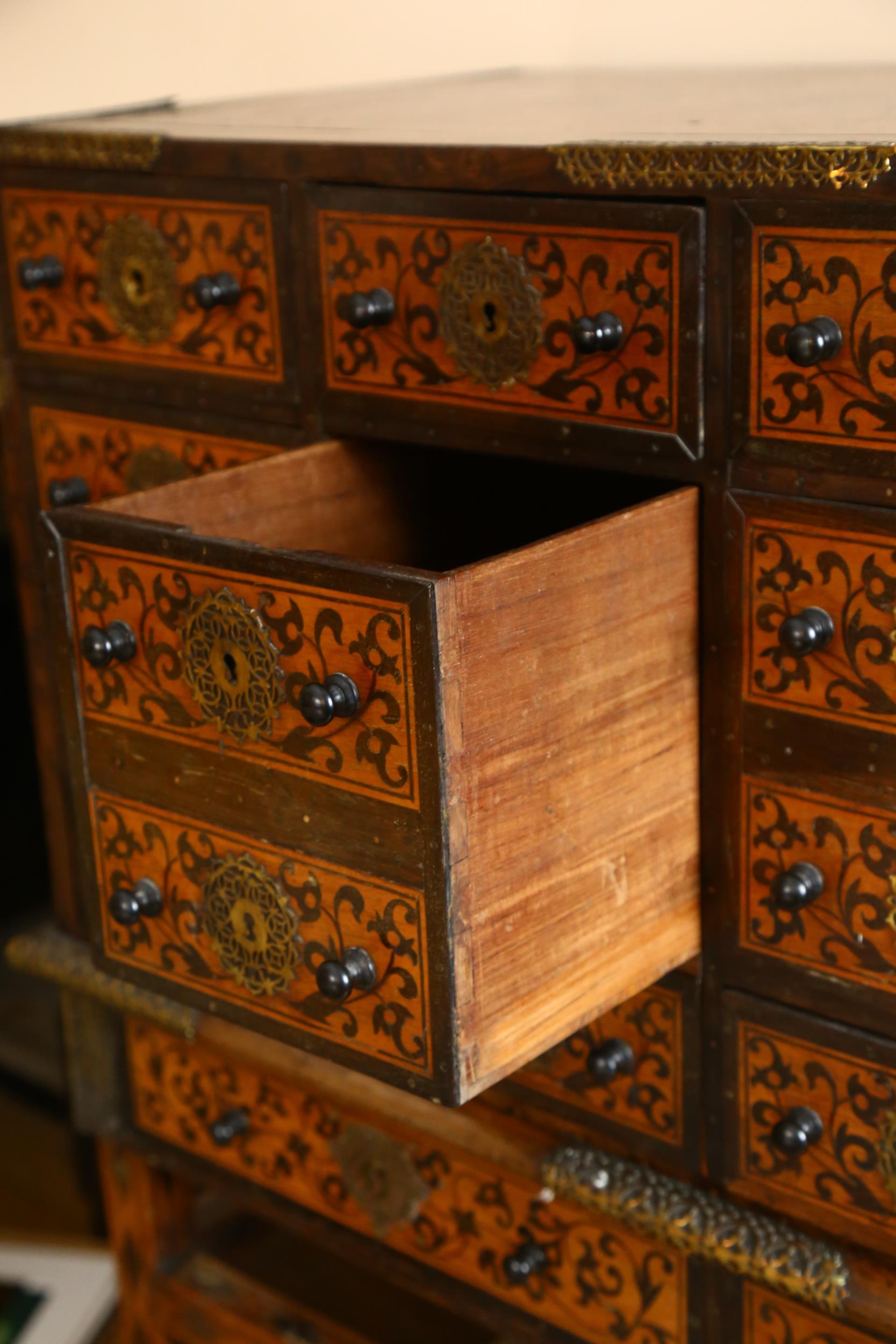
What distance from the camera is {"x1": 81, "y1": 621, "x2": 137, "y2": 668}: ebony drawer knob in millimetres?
1050

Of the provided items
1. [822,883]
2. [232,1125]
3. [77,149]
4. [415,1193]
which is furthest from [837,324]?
[232,1125]

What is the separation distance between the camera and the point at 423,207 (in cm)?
113

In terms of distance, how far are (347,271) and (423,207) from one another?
95 mm

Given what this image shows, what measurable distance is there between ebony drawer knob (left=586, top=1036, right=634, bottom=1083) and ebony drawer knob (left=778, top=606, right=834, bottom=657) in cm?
35

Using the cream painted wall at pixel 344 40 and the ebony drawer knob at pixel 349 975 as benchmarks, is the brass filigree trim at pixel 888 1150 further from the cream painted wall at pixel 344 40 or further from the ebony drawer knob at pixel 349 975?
the cream painted wall at pixel 344 40

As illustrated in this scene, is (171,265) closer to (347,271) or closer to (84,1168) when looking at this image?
(347,271)

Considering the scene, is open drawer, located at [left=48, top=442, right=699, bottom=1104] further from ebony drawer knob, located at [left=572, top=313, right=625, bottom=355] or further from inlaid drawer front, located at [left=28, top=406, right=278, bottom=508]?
inlaid drawer front, located at [left=28, top=406, right=278, bottom=508]

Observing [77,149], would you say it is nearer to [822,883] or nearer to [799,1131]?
[822,883]

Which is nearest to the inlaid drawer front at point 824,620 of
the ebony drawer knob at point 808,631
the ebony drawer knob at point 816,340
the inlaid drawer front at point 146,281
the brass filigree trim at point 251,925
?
the ebony drawer knob at point 808,631

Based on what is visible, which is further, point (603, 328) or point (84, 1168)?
point (84, 1168)

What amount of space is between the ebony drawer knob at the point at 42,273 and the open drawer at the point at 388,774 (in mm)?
363

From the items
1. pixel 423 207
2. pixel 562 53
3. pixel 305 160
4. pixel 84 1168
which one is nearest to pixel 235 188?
pixel 305 160

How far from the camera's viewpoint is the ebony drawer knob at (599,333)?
1.04 meters

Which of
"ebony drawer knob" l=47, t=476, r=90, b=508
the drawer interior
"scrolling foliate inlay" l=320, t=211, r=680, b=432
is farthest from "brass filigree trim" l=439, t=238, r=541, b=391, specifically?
"ebony drawer knob" l=47, t=476, r=90, b=508
